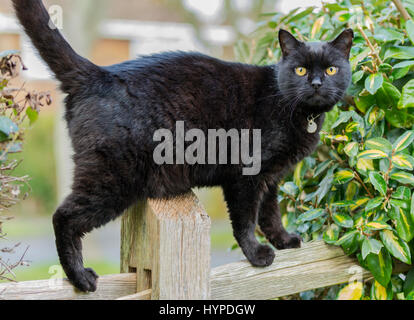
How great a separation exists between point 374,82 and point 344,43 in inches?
9.2

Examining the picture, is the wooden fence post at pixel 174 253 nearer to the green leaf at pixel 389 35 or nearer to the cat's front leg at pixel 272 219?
the cat's front leg at pixel 272 219

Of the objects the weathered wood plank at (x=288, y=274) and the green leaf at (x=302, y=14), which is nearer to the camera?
the weathered wood plank at (x=288, y=274)

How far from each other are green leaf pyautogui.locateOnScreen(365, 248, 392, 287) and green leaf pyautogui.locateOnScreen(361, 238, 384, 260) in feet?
0.26

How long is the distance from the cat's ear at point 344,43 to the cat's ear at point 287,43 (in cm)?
15

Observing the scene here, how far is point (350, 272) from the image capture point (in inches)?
80.7

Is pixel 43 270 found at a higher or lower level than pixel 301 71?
lower

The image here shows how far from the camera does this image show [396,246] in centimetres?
190

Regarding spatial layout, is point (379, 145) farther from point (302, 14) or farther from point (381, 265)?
point (302, 14)

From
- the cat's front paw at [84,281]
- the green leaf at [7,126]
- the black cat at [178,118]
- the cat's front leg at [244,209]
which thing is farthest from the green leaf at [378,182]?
the green leaf at [7,126]

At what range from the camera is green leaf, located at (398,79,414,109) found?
76.5 inches

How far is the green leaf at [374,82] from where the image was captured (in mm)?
A: 1949

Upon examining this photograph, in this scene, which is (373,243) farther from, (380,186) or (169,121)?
(169,121)

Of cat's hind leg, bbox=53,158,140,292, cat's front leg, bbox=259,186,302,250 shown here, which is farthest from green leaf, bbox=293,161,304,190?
cat's hind leg, bbox=53,158,140,292

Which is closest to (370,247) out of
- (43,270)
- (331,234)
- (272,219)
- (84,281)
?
(331,234)
